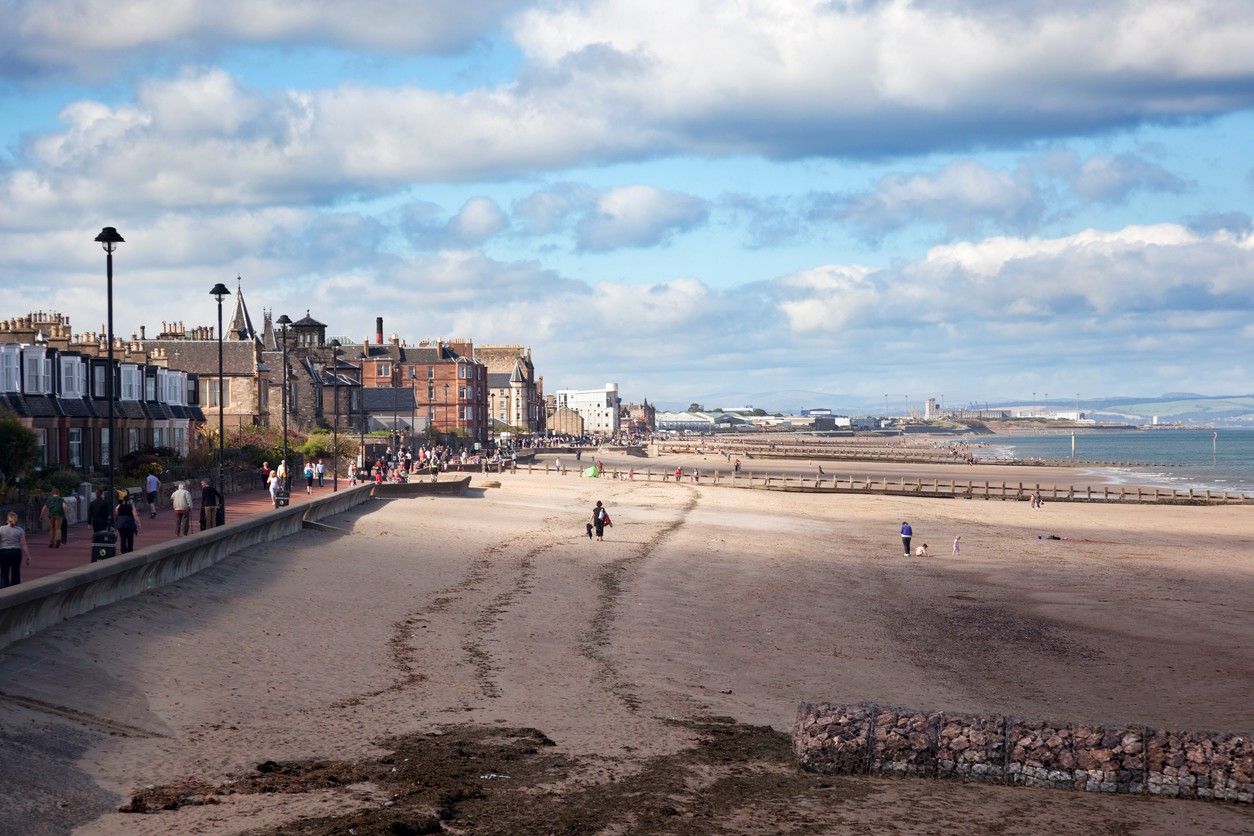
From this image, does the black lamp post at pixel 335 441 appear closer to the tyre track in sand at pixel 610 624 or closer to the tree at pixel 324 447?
the tree at pixel 324 447

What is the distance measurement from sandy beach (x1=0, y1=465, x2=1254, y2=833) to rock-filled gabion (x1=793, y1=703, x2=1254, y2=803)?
29 cm

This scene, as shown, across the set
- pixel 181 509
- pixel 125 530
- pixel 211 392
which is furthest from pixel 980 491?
pixel 125 530

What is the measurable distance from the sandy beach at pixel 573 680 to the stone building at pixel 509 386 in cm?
13671

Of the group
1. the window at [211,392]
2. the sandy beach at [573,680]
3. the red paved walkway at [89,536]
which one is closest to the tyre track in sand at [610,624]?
the sandy beach at [573,680]

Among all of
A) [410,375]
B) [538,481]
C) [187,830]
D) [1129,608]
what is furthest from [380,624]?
[410,375]

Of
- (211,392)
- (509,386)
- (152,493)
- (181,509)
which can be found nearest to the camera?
(181,509)

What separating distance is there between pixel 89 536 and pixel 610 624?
14160 millimetres

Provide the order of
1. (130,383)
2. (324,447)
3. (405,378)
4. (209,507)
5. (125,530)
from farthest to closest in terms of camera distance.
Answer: (405,378), (324,447), (130,383), (209,507), (125,530)

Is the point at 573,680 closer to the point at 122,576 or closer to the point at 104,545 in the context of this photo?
the point at 122,576

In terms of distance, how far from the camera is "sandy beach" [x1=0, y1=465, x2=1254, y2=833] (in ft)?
42.2

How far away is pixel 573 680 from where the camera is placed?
64.2 feet

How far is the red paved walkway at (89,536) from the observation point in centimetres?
2448

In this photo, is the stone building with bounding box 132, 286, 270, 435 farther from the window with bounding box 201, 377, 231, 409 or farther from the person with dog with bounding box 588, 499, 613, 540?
the person with dog with bounding box 588, 499, 613, 540

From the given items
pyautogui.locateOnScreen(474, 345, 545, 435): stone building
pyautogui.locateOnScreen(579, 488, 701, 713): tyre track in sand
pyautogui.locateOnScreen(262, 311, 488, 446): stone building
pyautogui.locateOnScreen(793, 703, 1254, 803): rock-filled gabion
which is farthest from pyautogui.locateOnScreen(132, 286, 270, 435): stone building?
pyautogui.locateOnScreen(474, 345, 545, 435): stone building
